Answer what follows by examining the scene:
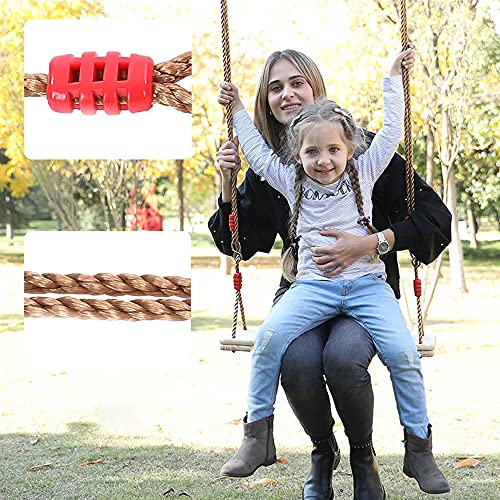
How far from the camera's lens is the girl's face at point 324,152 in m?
2.67

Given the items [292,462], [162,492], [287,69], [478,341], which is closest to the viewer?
[287,69]

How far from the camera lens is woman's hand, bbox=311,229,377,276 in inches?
106

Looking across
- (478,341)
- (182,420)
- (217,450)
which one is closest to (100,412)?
(182,420)

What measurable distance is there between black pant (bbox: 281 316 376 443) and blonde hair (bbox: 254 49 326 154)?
692mm

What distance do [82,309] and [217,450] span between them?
7024 mm

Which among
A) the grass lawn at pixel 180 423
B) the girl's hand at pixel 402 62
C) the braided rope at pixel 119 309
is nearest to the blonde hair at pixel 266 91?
the girl's hand at pixel 402 62

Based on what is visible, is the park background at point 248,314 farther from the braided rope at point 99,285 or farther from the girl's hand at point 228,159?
the girl's hand at point 228,159

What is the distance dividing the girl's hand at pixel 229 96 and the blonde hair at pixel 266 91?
2.8 inches

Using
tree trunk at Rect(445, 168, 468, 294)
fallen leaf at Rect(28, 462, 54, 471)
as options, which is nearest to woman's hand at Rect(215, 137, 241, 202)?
fallen leaf at Rect(28, 462, 54, 471)

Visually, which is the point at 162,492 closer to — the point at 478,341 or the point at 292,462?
the point at 292,462

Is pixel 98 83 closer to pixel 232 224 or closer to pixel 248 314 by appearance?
pixel 232 224

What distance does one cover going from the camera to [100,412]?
5352 millimetres

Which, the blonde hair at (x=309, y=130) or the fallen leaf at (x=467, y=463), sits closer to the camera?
the blonde hair at (x=309, y=130)

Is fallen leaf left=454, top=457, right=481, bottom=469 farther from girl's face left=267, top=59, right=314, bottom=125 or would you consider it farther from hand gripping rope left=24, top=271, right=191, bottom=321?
hand gripping rope left=24, top=271, right=191, bottom=321
